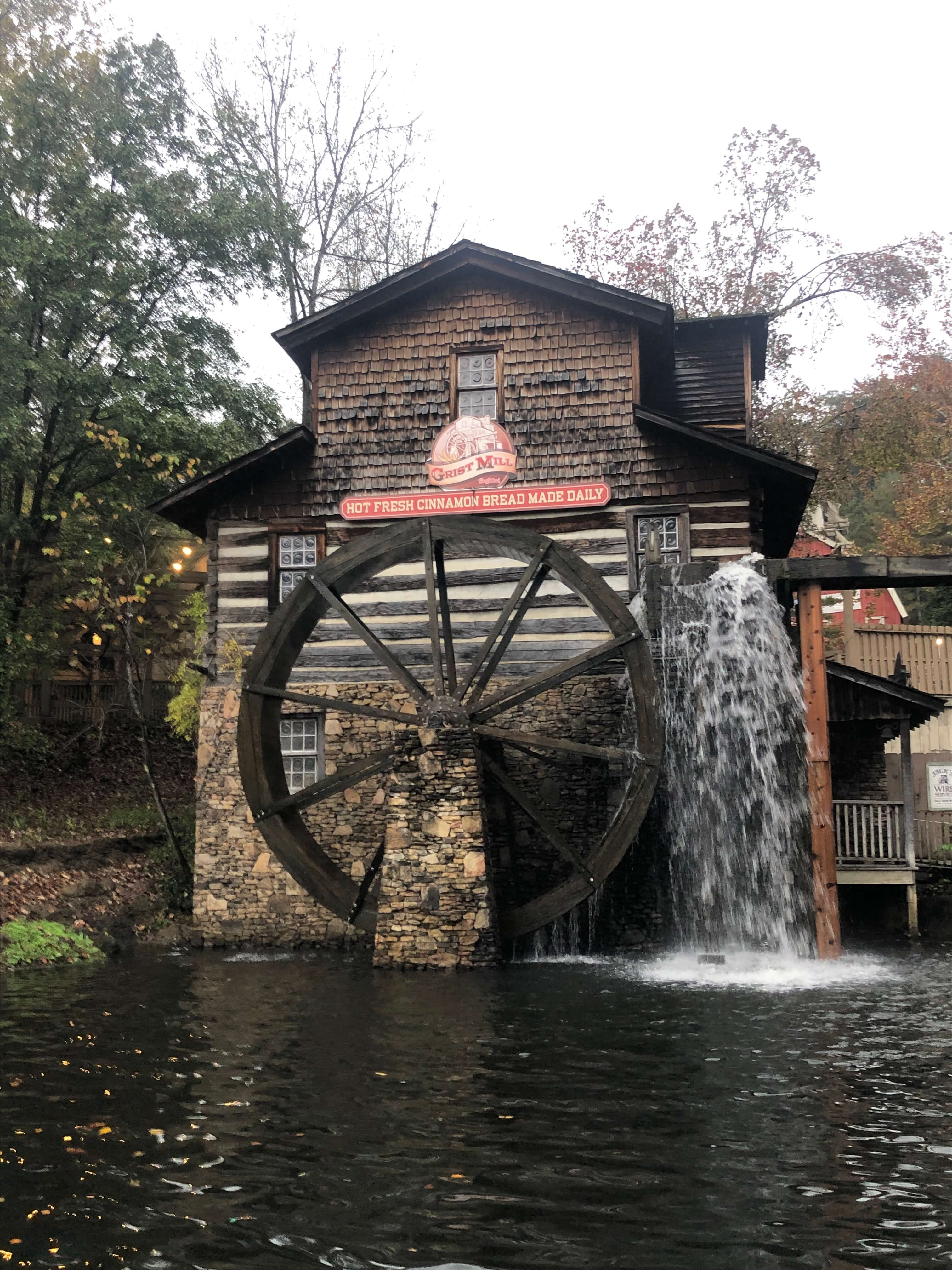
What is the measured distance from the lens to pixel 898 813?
1459 centimetres

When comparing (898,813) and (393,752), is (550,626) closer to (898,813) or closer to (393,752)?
(393,752)

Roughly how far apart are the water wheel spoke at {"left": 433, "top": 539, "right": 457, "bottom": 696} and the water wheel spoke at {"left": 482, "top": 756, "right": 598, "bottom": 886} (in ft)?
2.89

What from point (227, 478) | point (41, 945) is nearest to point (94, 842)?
point (41, 945)

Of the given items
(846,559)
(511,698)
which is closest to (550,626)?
(511,698)

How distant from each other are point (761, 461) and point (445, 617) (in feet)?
12.2

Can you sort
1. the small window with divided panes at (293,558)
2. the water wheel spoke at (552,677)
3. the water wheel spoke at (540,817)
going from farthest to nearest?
the small window with divided panes at (293,558) → the water wheel spoke at (552,677) → the water wheel spoke at (540,817)

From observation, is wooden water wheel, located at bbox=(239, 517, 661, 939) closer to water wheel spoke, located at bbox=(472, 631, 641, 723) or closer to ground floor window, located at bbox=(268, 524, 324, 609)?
water wheel spoke, located at bbox=(472, 631, 641, 723)

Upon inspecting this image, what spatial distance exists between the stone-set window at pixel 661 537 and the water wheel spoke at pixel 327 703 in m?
3.10

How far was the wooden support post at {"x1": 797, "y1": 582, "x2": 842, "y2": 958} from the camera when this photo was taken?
1090 centimetres

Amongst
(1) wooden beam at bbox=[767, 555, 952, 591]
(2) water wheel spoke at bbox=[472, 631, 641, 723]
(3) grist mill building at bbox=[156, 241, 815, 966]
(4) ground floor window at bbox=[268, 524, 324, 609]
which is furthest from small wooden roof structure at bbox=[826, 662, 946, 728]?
(4) ground floor window at bbox=[268, 524, 324, 609]

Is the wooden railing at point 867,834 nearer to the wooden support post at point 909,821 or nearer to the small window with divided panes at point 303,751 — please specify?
the wooden support post at point 909,821

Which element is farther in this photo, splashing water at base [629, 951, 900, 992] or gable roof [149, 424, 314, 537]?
gable roof [149, 424, 314, 537]

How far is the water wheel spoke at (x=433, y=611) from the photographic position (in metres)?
11.8

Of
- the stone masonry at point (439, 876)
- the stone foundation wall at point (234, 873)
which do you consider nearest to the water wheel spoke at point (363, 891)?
the stone masonry at point (439, 876)
